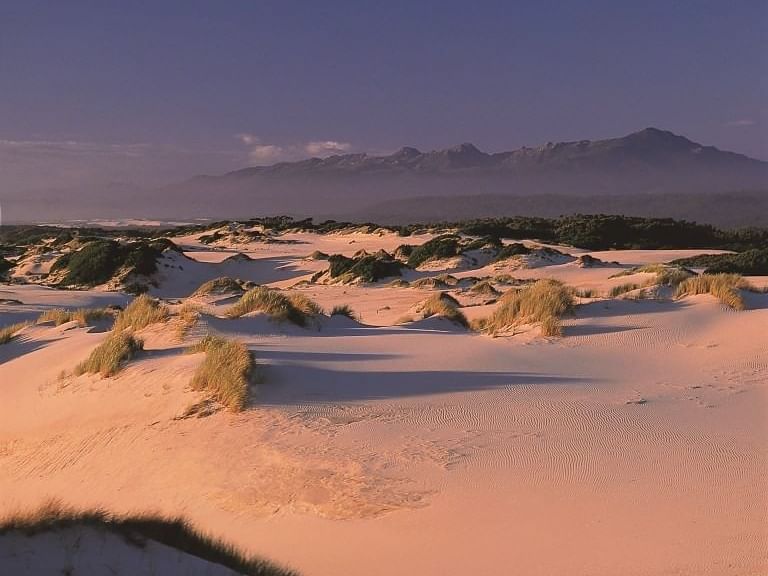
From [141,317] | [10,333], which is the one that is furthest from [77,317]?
[141,317]

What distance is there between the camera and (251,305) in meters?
10.6

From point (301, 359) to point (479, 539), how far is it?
378 centimetres

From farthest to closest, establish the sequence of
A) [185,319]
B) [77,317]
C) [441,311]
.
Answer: [441,311], [77,317], [185,319]

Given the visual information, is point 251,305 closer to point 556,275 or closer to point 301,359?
point 301,359

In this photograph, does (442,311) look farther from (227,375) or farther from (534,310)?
(227,375)

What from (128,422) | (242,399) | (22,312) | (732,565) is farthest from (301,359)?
(22,312)

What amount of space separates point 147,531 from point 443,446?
2267 mm

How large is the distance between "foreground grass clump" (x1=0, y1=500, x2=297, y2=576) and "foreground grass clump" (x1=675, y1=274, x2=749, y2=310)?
Result: 795 centimetres

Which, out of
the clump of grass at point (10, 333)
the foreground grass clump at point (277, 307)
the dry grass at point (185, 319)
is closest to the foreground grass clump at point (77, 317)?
the clump of grass at point (10, 333)

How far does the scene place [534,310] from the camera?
9523 mm

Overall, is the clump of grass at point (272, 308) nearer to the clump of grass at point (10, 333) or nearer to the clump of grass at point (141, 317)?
the clump of grass at point (141, 317)

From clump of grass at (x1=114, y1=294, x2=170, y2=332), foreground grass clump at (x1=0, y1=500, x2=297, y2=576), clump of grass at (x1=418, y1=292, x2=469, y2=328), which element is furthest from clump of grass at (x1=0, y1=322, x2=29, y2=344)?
foreground grass clump at (x1=0, y1=500, x2=297, y2=576)

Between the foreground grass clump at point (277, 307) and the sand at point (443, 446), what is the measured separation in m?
0.51

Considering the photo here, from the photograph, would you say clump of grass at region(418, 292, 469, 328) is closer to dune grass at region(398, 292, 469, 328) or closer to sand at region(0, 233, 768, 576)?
dune grass at region(398, 292, 469, 328)
